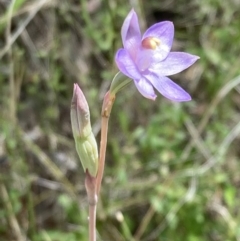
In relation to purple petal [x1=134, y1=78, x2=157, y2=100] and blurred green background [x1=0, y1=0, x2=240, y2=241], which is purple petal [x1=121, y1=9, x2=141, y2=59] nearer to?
purple petal [x1=134, y1=78, x2=157, y2=100]

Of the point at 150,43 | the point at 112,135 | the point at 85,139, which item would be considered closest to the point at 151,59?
the point at 150,43

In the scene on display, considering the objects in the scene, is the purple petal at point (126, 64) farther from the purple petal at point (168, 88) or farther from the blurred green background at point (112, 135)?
the blurred green background at point (112, 135)

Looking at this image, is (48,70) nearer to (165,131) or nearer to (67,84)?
(67,84)

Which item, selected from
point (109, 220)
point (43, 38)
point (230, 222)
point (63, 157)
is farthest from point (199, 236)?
point (43, 38)

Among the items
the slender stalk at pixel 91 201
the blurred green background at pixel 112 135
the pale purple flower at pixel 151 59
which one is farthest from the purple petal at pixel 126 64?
the blurred green background at pixel 112 135

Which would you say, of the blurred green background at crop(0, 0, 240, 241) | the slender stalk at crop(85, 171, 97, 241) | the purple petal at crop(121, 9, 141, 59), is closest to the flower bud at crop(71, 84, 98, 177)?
the slender stalk at crop(85, 171, 97, 241)

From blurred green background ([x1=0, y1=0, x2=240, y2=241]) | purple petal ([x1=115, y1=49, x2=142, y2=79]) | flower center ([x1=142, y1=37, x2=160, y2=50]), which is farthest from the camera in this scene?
blurred green background ([x1=0, y1=0, x2=240, y2=241])

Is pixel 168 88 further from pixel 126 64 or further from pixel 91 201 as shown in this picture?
pixel 91 201
